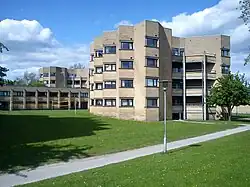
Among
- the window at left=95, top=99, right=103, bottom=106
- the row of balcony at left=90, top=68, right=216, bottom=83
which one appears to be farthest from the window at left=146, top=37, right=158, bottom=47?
the window at left=95, top=99, right=103, bottom=106

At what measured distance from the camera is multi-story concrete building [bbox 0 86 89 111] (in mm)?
86312

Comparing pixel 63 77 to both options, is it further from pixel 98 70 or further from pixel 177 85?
pixel 177 85

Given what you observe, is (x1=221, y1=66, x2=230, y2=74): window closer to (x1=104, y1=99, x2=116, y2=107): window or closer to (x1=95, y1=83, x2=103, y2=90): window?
(x1=104, y1=99, x2=116, y2=107): window

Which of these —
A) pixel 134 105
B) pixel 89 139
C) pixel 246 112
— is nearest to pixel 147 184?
pixel 89 139

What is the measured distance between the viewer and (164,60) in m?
51.7

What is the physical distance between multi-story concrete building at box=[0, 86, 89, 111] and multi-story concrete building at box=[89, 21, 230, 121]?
33497 mm

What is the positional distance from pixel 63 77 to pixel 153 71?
79113 millimetres

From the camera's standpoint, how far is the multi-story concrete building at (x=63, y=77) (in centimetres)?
12031

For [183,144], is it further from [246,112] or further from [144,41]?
[246,112]

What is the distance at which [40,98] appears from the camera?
91.3 m

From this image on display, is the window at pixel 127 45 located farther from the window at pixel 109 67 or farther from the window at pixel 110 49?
the window at pixel 109 67

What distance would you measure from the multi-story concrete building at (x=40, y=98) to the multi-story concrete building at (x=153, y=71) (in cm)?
3350

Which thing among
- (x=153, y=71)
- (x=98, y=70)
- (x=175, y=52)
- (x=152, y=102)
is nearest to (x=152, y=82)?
(x=153, y=71)

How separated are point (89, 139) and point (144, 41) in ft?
88.6
